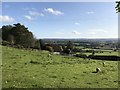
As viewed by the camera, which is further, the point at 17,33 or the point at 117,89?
the point at 17,33

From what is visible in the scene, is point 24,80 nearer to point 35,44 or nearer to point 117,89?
point 117,89

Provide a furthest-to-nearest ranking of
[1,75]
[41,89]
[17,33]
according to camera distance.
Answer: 1. [17,33]
2. [1,75]
3. [41,89]

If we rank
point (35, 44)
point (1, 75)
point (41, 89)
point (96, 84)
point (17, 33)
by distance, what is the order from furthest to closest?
point (35, 44) < point (17, 33) < point (1, 75) < point (96, 84) < point (41, 89)

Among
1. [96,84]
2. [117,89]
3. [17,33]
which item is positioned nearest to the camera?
[117,89]

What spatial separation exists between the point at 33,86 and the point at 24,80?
7.42 ft

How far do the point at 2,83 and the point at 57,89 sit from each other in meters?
4.01

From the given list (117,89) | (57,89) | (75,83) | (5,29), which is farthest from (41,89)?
(5,29)

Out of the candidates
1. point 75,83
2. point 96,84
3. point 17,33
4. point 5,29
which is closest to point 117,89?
point 96,84

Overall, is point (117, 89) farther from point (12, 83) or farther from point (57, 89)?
point (12, 83)

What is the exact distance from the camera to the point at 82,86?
56.2 feet

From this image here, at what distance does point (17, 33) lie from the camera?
81250 millimetres

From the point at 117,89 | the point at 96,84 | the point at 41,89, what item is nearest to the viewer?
the point at 41,89

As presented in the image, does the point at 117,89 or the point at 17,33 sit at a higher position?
the point at 17,33

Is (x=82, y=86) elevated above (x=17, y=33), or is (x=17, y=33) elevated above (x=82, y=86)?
(x=17, y=33)
